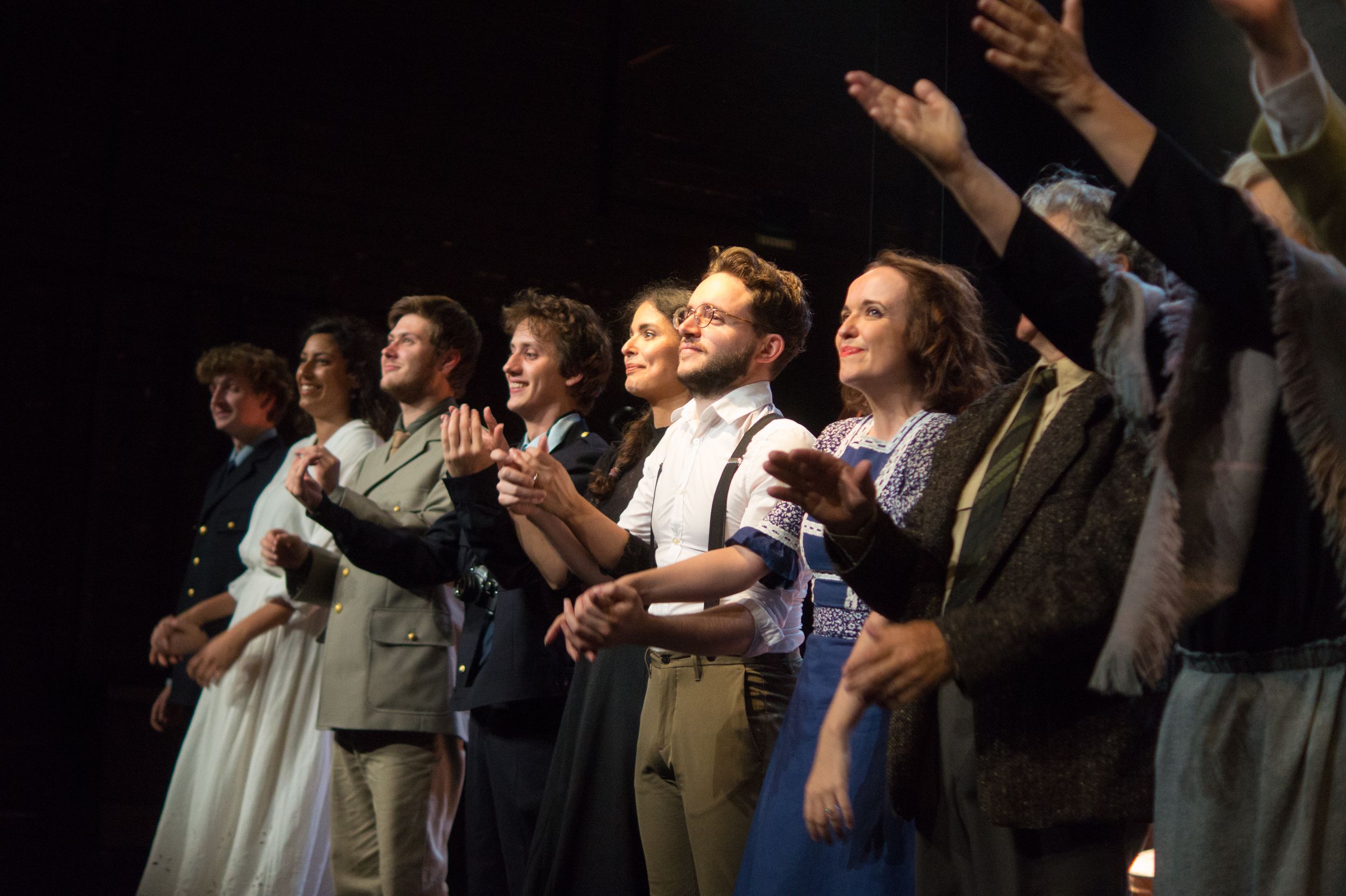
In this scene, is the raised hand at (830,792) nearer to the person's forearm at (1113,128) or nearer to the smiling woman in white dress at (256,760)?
the person's forearm at (1113,128)

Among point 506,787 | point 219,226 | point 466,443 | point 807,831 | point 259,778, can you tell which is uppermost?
point 219,226

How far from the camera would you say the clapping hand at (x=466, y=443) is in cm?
259

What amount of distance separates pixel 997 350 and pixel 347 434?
2301 millimetres

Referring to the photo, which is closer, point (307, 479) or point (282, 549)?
point (307, 479)

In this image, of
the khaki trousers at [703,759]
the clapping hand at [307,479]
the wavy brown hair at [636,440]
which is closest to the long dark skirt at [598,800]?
the khaki trousers at [703,759]

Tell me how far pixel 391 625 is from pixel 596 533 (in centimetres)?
100

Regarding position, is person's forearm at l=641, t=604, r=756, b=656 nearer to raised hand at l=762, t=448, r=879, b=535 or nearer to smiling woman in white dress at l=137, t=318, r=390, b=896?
raised hand at l=762, t=448, r=879, b=535

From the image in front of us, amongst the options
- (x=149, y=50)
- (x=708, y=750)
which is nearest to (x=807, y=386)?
(x=708, y=750)

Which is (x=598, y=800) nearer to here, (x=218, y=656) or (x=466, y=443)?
(x=466, y=443)

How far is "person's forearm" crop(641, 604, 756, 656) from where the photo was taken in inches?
74.7

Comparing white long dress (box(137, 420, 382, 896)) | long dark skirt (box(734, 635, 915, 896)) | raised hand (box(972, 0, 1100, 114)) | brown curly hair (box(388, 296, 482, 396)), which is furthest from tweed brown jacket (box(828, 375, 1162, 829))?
white long dress (box(137, 420, 382, 896))

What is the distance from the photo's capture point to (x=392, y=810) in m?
2.98

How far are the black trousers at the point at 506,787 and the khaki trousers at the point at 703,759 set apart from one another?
1.81 ft

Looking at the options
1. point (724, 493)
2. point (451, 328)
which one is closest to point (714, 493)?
point (724, 493)
